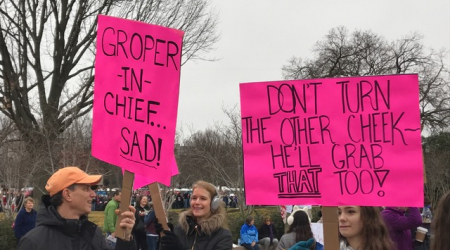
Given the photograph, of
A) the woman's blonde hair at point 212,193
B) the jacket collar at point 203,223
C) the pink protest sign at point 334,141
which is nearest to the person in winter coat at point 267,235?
the woman's blonde hair at point 212,193

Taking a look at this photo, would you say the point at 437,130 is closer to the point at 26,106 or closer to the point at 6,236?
the point at 26,106

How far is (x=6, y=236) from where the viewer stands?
44.0 feet

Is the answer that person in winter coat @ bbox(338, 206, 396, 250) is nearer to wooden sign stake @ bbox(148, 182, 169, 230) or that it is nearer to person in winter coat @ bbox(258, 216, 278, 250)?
wooden sign stake @ bbox(148, 182, 169, 230)

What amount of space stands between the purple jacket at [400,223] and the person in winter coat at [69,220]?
422 cm

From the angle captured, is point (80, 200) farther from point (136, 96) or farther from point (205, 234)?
point (205, 234)

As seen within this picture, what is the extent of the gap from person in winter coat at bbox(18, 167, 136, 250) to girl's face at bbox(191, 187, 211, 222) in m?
1.01

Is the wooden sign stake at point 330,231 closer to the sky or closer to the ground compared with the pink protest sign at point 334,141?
closer to the ground

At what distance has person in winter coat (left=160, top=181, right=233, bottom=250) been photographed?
4383 mm

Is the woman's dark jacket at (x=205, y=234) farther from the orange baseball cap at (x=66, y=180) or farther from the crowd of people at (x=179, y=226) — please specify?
the orange baseball cap at (x=66, y=180)

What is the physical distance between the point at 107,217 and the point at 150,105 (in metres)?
8.10

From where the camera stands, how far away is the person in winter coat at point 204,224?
4.38 meters

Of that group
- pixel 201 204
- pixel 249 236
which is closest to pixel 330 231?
pixel 201 204

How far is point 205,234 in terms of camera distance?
14.6ft

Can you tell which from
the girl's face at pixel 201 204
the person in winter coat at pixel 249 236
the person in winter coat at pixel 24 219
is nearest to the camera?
the girl's face at pixel 201 204
